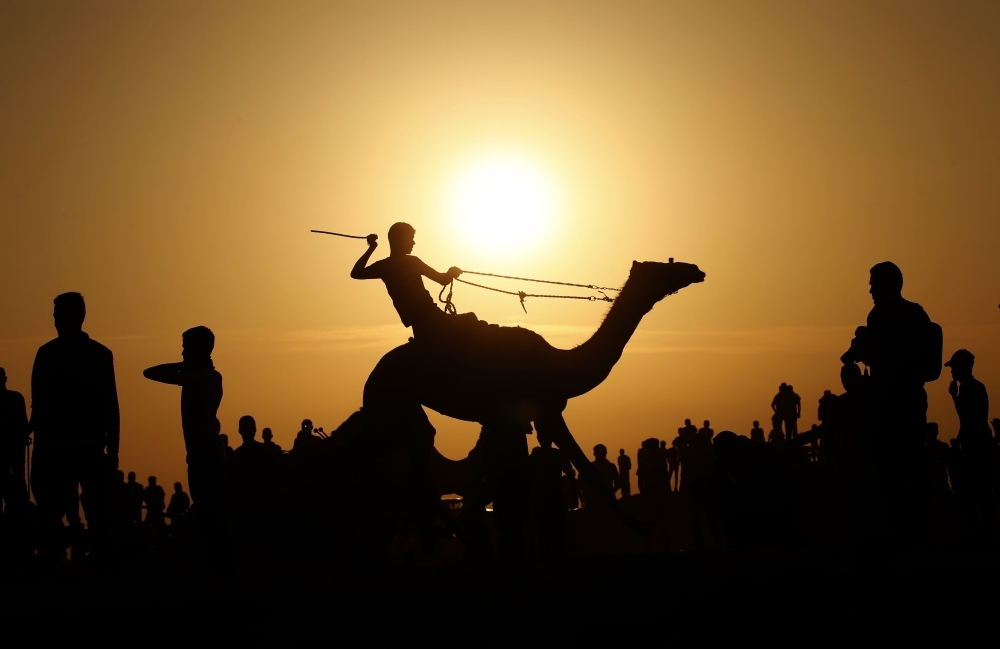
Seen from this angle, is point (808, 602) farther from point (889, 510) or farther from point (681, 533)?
point (681, 533)

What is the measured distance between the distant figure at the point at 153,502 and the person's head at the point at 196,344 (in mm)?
14081

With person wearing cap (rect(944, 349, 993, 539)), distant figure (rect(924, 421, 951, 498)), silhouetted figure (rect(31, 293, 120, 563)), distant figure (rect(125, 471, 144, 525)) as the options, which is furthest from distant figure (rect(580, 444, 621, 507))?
silhouetted figure (rect(31, 293, 120, 563))

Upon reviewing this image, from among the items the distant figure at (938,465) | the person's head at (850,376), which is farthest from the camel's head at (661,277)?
the distant figure at (938,465)

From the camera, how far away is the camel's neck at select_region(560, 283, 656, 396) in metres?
11.5

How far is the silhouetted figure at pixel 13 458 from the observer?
1249 centimetres

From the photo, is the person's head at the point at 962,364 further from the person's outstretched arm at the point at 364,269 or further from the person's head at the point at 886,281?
the person's outstretched arm at the point at 364,269

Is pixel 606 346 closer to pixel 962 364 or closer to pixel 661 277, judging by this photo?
pixel 661 277

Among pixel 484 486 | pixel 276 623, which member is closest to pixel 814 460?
pixel 484 486

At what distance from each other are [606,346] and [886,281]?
3.09 meters

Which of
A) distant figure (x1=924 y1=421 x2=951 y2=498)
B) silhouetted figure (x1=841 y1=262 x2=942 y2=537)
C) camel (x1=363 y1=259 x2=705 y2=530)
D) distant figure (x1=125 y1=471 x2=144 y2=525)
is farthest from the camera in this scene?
distant figure (x1=125 y1=471 x2=144 y2=525)

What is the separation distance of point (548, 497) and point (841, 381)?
127 inches

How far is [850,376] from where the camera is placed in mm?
12234

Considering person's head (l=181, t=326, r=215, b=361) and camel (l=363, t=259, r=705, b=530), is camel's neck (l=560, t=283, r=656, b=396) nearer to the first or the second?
camel (l=363, t=259, r=705, b=530)

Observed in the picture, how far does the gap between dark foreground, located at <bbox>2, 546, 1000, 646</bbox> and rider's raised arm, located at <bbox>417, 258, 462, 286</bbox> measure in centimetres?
351
